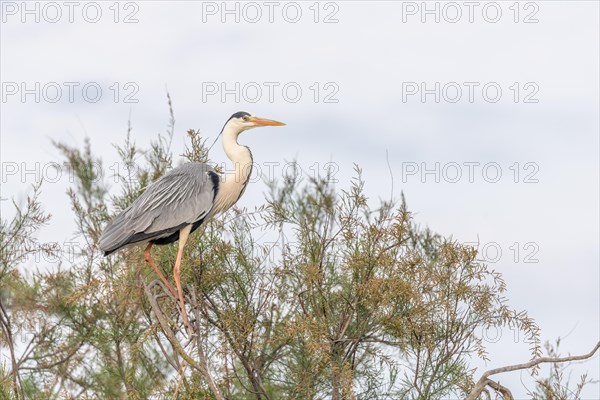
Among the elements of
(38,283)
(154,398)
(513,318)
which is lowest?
(154,398)

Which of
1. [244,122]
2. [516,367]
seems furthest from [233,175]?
[516,367]

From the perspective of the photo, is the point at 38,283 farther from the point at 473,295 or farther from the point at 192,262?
the point at 473,295

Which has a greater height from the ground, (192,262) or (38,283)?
(38,283)

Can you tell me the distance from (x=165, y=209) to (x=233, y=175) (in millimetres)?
851

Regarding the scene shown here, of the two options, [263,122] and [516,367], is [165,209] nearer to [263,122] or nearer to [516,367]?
[263,122]

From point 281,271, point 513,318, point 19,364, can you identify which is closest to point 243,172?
point 281,271

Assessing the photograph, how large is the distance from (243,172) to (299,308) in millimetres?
1363

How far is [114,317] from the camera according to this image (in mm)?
Result: 11211

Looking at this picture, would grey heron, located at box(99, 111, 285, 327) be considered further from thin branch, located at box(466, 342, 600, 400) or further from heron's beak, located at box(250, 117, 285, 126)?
thin branch, located at box(466, 342, 600, 400)

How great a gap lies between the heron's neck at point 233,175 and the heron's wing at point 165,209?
0.52 ft

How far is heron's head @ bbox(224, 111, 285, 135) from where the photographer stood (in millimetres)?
9117

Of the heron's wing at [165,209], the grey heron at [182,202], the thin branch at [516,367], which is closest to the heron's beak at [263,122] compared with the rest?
the grey heron at [182,202]

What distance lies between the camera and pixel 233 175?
8930 mm

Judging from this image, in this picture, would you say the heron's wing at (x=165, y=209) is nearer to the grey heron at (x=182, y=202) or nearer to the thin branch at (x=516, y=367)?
the grey heron at (x=182, y=202)
